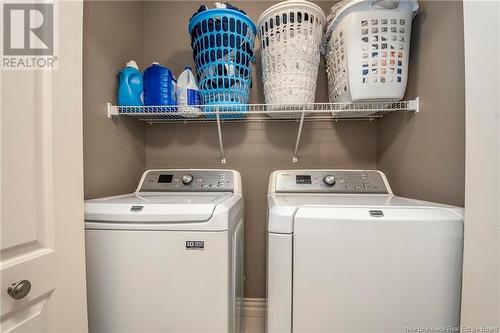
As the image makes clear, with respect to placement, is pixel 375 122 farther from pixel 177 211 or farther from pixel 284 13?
pixel 177 211

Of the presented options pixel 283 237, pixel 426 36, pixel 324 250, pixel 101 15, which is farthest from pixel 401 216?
pixel 101 15

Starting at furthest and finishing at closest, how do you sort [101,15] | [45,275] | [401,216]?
[101,15] → [401,216] → [45,275]

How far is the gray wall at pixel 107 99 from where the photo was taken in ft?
3.84

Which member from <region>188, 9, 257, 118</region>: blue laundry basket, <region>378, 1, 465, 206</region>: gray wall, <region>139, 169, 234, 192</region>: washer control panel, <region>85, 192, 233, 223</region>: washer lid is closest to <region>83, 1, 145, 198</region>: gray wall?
<region>139, 169, 234, 192</region>: washer control panel

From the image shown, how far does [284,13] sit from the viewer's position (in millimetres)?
1210

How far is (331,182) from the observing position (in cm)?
141

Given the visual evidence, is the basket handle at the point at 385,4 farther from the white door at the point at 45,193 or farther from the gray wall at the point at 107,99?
the gray wall at the point at 107,99

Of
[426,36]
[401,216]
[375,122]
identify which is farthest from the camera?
[375,122]

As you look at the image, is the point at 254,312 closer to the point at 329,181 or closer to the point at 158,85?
the point at 329,181

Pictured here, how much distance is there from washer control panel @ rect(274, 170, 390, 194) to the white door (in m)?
1.06

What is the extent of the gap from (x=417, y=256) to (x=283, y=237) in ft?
1.62

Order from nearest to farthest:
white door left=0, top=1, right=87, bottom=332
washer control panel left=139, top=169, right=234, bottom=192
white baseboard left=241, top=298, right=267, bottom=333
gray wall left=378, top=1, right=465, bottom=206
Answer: white door left=0, top=1, right=87, bottom=332 < gray wall left=378, top=1, right=465, bottom=206 < washer control panel left=139, top=169, right=234, bottom=192 < white baseboard left=241, top=298, right=267, bottom=333

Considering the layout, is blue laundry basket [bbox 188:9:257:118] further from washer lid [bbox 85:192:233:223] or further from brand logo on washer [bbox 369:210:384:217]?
brand logo on washer [bbox 369:210:384:217]

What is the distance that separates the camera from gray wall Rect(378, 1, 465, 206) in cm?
94
